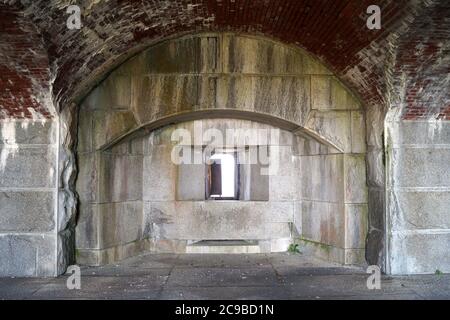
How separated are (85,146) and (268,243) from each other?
3.36 m

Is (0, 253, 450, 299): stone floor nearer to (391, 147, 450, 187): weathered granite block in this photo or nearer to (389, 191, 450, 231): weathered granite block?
(389, 191, 450, 231): weathered granite block

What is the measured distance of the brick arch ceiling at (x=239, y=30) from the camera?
447cm

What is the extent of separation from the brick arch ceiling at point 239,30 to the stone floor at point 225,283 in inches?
81.0

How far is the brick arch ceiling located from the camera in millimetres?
4473

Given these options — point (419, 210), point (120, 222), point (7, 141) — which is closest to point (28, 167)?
point (7, 141)

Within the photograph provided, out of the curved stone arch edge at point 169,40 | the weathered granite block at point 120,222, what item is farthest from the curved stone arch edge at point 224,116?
the weathered granite block at point 120,222

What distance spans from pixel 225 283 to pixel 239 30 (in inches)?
131

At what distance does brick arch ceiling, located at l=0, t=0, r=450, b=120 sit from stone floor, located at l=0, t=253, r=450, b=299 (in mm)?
2057

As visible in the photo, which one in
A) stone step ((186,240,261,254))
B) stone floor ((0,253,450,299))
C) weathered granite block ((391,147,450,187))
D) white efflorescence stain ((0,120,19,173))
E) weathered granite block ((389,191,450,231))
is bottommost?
stone floor ((0,253,450,299))

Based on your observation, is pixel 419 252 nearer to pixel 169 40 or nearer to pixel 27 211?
pixel 169 40

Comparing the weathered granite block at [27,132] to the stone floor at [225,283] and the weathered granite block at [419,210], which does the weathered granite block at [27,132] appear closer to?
the stone floor at [225,283]

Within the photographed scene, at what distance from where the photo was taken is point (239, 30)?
610 centimetres

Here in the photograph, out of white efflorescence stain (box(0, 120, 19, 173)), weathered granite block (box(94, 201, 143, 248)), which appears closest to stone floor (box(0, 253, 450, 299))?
weathered granite block (box(94, 201, 143, 248))

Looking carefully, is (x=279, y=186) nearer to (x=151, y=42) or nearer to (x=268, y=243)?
(x=268, y=243)
